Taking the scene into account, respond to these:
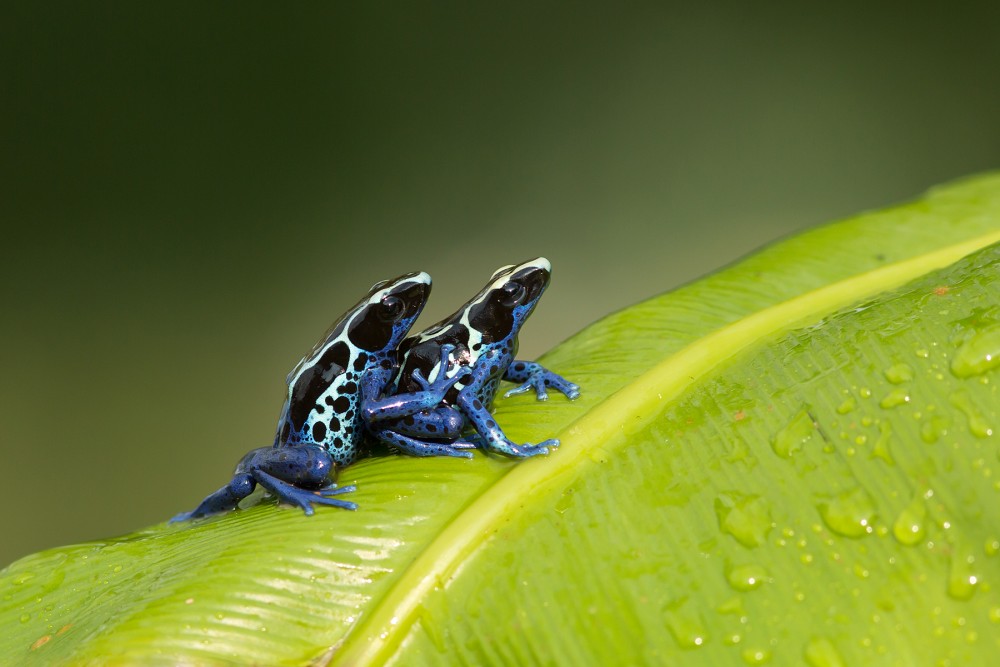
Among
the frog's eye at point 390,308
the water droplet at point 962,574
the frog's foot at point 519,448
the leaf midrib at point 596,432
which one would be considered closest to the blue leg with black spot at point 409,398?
the frog's eye at point 390,308

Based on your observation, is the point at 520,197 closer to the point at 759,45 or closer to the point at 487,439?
the point at 759,45

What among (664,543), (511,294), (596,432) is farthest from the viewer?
(511,294)

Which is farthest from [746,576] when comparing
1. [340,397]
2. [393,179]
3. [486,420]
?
[393,179]

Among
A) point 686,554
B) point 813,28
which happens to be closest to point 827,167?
point 813,28

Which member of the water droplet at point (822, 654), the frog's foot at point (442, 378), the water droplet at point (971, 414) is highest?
the frog's foot at point (442, 378)

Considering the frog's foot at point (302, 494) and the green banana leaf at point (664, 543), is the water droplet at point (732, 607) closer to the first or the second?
the green banana leaf at point (664, 543)

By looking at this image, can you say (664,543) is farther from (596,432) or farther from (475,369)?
(475,369)
